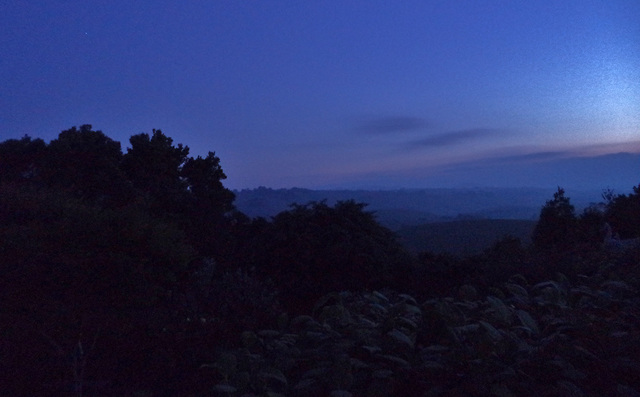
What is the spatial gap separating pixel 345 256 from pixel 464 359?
850 cm

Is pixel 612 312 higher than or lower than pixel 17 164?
lower

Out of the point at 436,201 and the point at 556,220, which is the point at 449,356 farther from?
the point at 436,201

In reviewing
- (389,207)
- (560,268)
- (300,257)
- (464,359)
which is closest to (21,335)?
(464,359)

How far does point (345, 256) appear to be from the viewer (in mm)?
12961

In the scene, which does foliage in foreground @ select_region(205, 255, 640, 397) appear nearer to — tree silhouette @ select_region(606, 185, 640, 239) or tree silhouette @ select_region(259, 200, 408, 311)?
tree silhouette @ select_region(259, 200, 408, 311)

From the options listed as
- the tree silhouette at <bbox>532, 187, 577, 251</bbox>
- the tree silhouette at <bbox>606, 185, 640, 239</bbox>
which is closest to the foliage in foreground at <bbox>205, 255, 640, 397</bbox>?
the tree silhouette at <bbox>606, 185, 640, 239</bbox>

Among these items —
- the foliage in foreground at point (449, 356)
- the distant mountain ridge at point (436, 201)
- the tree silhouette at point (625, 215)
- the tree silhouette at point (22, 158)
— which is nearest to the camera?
the foliage in foreground at point (449, 356)

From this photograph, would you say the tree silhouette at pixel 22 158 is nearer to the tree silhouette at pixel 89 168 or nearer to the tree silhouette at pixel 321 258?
the tree silhouette at pixel 89 168

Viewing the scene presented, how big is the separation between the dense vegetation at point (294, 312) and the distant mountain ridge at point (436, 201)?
40.5 meters

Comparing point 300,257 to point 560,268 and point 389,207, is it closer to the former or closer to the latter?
point 560,268

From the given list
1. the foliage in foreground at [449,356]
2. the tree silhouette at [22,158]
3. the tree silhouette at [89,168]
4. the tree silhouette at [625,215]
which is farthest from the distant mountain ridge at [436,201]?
the foliage in foreground at [449,356]

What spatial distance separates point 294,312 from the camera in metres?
11.7

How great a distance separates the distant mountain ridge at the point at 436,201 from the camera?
59.6 metres

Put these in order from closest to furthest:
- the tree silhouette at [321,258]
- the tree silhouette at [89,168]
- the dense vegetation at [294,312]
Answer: the dense vegetation at [294,312] < the tree silhouette at [321,258] < the tree silhouette at [89,168]
